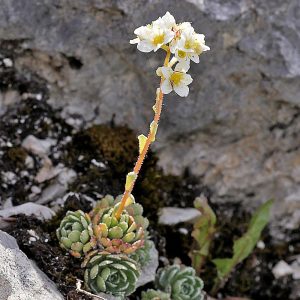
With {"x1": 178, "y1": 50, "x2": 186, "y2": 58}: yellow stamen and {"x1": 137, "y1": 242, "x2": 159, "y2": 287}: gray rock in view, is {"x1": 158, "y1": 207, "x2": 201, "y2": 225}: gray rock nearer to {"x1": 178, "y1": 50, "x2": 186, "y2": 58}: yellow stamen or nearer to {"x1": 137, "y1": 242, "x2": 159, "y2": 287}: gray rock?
{"x1": 137, "y1": 242, "x2": 159, "y2": 287}: gray rock

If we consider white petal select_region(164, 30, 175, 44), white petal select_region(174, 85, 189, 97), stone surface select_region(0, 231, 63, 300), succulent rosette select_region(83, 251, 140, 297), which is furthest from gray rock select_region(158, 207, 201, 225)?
white petal select_region(164, 30, 175, 44)

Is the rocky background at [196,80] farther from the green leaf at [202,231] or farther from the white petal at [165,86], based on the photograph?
the white petal at [165,86]

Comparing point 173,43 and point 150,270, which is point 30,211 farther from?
point 173,43

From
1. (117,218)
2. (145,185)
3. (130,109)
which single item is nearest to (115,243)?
(117,218)

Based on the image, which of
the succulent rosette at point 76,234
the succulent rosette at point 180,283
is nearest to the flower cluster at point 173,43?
the succulent rosette at point 76,234

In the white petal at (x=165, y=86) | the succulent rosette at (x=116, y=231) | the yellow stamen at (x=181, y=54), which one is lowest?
the succulent rosette at (x=116, y=231)

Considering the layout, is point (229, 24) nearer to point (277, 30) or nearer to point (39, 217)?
point (277, 30)

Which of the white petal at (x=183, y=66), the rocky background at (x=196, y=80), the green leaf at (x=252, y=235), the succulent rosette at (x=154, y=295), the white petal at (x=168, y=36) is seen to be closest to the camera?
the white petal at (x=168, y=36)
